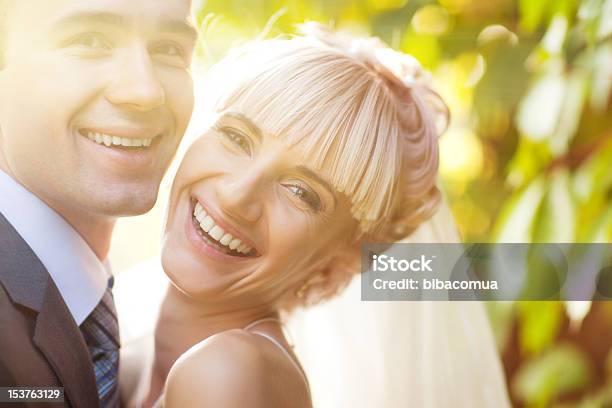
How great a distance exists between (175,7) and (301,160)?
0.28 m

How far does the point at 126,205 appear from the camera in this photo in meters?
1.06

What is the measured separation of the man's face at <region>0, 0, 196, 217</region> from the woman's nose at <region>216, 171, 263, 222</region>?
0.34 feet

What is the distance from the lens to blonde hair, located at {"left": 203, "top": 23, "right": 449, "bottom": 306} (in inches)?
43.4

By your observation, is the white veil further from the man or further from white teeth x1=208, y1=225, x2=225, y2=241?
the man

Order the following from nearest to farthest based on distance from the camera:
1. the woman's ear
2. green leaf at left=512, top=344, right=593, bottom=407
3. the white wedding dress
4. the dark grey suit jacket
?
the dark grey suit jacket → the woman's ear → the white wedding dress → green leaf at left=512, top=344, right=593, bottom=407

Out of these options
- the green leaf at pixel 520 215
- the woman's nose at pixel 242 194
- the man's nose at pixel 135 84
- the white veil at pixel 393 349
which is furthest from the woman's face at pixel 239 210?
the green leaf at pixel 520 215

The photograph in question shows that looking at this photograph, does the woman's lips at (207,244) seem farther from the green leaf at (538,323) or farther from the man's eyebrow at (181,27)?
the green leaf at (538,323)

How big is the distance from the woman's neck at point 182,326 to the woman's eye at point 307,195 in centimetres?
20

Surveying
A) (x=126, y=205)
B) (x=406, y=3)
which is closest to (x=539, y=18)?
(x=406, y=3)

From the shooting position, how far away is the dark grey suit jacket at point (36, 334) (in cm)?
97

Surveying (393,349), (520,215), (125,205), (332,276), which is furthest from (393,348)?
(125,205)

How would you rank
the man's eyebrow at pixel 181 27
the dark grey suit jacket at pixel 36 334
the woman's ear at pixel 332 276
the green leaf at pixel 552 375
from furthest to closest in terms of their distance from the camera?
the green leaf at pixel 552 375
the woman's ear at pixel 332 276
the man's eyebrow at pixel 181 27
the dark grey suit jacket at pixel 36 334

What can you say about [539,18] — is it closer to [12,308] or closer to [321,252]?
[321,252]

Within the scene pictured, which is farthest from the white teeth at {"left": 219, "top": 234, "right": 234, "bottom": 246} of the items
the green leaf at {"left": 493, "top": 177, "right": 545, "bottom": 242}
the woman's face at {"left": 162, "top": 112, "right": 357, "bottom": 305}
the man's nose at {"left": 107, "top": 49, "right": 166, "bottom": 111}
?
the green leaf at {"left": 493, "top": 177, "right": 545, "bottom": 242}
